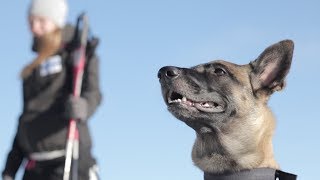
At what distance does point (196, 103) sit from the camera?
772cm

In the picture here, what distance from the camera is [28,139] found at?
4.38 metres

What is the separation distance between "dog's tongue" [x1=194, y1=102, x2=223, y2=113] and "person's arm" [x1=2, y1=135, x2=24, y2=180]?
354 centimetres

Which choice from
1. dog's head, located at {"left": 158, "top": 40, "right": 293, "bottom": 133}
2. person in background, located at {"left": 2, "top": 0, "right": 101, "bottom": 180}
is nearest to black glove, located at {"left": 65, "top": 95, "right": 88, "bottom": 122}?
person in background, located at {"left": 2, "top": 0, "right": 101, "bottom": 180}

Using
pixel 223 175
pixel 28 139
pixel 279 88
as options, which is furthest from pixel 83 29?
pixel 279 88

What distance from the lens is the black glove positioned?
402 centimetres

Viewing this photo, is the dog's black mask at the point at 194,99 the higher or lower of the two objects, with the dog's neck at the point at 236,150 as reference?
higher

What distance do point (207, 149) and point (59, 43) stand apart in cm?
393

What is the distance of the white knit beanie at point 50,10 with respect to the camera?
419 centimetres

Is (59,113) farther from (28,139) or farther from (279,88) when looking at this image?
(279,88)

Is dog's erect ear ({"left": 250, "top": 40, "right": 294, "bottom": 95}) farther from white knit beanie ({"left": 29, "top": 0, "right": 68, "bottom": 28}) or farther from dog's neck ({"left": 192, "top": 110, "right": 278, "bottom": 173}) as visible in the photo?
white knit beanie ({"left": 29, "top": 0, "right": 68, "bottom": 28})

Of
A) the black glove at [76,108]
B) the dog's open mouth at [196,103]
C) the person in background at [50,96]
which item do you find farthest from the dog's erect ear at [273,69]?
the black glove at [76,108]

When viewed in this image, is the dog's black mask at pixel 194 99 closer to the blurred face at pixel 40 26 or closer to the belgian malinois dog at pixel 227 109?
the belgian malinois dog at pixel 227 109

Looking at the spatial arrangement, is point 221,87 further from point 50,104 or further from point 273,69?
point 50,104

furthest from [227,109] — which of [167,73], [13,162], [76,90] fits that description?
[76,90]
